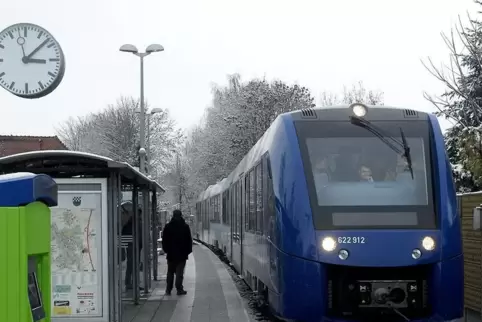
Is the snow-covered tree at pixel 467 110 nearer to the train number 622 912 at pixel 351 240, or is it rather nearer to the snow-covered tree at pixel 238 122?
the train number 622 912 at pixel 351 240

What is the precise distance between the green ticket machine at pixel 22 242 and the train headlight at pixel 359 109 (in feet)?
17.7

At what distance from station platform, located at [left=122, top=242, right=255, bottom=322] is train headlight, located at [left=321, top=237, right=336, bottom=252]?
13.8 feet

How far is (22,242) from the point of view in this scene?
4.57m

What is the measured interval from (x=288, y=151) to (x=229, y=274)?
14157 millimetres

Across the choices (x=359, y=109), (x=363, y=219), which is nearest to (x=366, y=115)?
(x=359, y=109)

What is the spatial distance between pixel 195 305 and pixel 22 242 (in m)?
10.1

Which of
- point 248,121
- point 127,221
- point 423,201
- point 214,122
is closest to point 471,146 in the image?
point 127,221

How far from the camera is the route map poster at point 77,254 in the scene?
10562 millimetres

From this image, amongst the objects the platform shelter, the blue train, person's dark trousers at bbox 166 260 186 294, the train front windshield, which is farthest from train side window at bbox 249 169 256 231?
person's dark trousers at bbox 166 260 186 294

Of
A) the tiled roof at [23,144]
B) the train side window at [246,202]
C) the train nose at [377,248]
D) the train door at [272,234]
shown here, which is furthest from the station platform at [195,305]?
the tiled roof at [23,144]

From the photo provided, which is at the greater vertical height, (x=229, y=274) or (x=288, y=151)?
(x=288, y=151)

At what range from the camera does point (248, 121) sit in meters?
49.5

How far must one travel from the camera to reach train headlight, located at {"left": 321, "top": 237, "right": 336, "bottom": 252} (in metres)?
8.49

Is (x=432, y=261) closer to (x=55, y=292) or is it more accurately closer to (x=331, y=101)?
(x=55, y=292)
